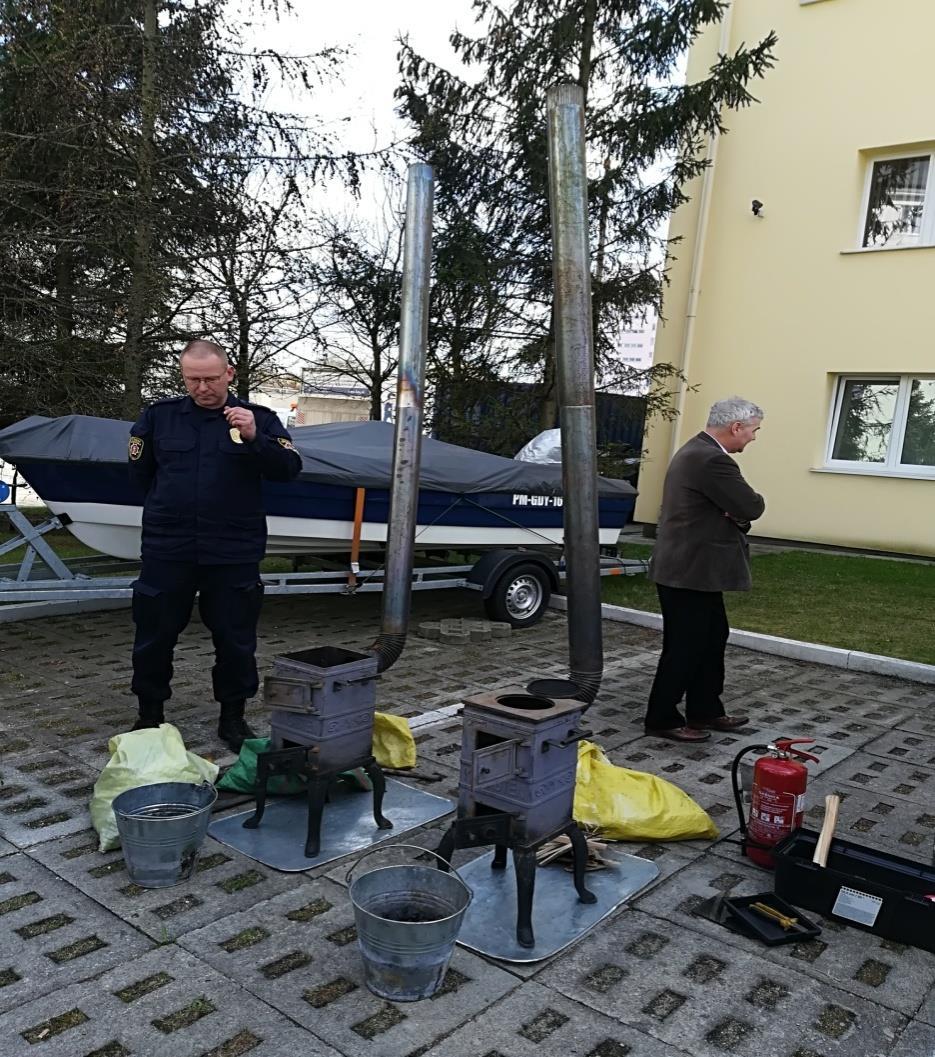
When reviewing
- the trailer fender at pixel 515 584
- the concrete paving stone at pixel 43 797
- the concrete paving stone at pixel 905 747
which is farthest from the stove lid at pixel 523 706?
the trailer fender at pixel 515 584

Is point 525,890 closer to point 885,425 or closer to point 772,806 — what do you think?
point 772,806

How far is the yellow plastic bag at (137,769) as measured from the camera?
338 cm

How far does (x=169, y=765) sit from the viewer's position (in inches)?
139

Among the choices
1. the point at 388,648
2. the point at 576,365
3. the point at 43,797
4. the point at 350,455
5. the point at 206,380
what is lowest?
the point at 43,797

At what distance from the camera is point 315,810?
10.9 ft

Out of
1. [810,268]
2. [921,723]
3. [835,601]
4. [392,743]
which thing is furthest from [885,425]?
[392,743]

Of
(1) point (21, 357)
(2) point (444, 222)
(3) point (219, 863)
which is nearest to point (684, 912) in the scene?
(3) point (219, 863)

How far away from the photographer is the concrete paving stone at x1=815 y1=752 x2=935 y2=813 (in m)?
4.27

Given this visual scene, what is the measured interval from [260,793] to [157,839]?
1.66ft

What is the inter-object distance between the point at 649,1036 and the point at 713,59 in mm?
15073

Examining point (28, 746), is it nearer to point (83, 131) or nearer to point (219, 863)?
point (219, 863)

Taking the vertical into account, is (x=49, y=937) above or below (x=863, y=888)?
below

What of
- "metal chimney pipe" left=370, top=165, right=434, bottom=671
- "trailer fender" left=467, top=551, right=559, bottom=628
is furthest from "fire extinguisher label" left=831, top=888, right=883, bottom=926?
"trailer fender" left=467, top=551, right=559, bottom=628

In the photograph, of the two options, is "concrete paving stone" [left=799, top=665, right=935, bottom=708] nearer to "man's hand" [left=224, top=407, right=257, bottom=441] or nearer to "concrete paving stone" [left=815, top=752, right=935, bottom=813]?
"concrete paving stone" [left=815, top=752, right=935, bottom=813]
